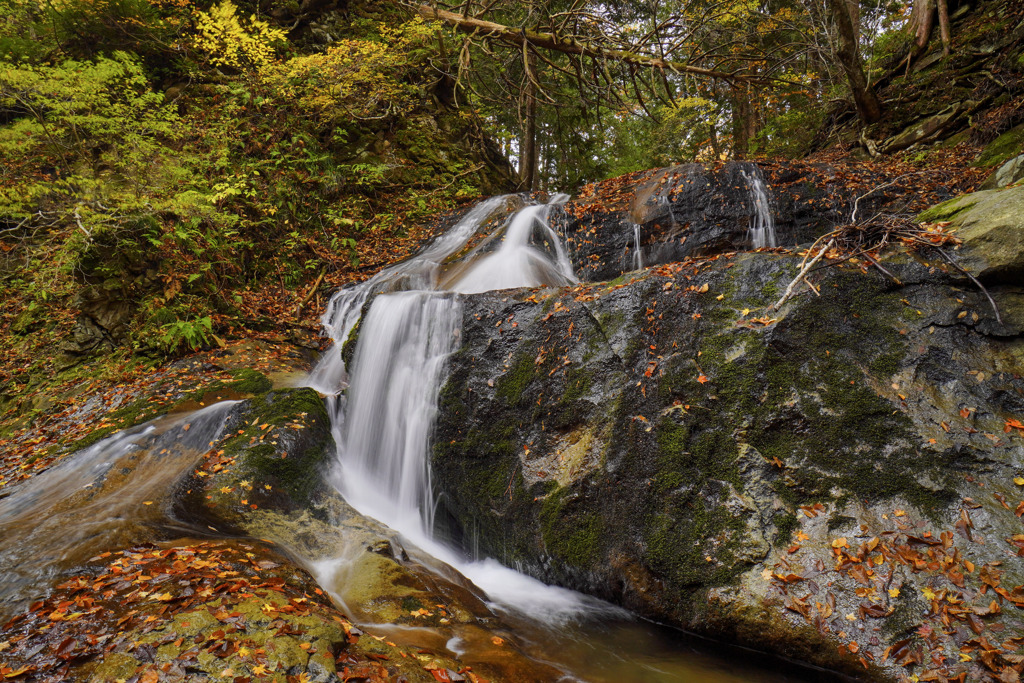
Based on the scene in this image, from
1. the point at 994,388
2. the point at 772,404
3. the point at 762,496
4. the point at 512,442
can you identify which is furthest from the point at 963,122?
the point at 512,442

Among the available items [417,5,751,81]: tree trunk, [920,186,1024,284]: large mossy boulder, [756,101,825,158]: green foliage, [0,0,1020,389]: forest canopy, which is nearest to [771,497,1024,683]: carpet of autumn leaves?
[920,186,1024,284]: large mossy boulder

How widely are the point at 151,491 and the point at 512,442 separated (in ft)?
11.6

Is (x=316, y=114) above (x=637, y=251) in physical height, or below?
above

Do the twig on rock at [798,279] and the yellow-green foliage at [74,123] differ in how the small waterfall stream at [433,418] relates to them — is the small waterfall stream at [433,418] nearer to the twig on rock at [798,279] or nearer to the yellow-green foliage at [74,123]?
the twig on rock at [798,279]

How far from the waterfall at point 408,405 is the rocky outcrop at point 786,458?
12.1 inches

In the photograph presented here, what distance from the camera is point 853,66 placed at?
29.6ft

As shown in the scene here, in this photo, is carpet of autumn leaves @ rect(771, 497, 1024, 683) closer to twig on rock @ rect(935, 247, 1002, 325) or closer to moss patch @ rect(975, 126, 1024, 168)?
twig on rock @ rect(935, 247, 1002, 325)

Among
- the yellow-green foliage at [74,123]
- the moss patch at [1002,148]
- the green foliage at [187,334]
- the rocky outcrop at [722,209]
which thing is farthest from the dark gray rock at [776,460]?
the yellow-green foliage at [74,123]

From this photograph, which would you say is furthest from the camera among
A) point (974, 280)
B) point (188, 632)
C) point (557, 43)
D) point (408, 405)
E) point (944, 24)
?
point (944, 24)

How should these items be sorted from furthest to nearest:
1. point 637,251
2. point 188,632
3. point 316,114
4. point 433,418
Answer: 1. point 316,114
2. point 637,251
3. point 433,418
4. point 188,632

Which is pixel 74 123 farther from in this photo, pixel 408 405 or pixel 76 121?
pixel 408 405

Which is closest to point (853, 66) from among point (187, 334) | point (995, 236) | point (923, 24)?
point (923, 24)

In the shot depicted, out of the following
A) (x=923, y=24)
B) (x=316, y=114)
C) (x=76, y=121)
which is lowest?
(x=76, y=121)

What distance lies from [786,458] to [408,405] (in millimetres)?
4187
